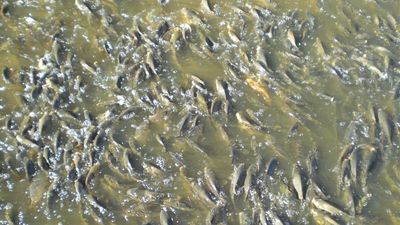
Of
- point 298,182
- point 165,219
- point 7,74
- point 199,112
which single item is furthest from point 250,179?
point 7,74

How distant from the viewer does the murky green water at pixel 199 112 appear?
6.37 meters

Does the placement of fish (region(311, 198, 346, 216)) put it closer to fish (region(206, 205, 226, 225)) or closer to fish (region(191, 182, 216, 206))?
fish (region(206, 205, 226, 225))

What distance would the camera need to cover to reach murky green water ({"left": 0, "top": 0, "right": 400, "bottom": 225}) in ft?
20.9

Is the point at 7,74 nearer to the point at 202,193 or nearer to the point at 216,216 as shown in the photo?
the point at 202,193

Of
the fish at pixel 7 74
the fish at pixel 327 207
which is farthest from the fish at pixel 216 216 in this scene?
the fish at pixel 7 74

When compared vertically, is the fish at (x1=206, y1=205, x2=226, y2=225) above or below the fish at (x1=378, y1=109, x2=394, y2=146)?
below

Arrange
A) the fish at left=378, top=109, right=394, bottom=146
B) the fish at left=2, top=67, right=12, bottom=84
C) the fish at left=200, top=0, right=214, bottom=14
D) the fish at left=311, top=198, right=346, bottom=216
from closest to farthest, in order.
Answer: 1. the fish at left=311, top=198, right=346, bottom=216
2. the fish at left=378, top=109, right=394, bottom=146
3. the fish at left=2, top=67, right=12, bottom=84
4. the fish at left=200, top=0, right=214, bottom=14

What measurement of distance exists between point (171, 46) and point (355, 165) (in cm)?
365


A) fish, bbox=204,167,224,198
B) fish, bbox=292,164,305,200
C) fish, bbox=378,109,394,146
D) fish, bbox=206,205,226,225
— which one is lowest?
fish, bbox=206,205,226,225

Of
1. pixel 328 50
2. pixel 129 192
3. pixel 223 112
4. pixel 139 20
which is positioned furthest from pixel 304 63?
pixel 129 192

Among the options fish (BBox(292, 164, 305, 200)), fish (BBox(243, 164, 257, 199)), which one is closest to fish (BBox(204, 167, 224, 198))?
fish (BBox(243, 164, 257, 199))

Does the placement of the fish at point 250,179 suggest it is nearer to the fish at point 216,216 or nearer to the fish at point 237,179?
the fish at point 237,179

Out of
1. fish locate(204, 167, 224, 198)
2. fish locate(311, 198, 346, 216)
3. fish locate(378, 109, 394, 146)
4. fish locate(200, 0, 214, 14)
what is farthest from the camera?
fish locate(200, 0, 214, 14)

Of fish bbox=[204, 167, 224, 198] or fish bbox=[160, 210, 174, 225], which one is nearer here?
fish bbox=[160, 210, 174, 225]
